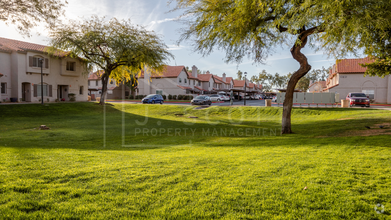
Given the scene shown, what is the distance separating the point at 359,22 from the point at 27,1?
23420 millimetres

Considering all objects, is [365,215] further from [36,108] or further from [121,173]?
[36,108]

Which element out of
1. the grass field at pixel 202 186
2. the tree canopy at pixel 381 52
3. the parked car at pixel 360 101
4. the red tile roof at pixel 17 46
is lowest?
the grass field at pixel 202 186

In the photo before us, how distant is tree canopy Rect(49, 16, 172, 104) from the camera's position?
97.6 ft

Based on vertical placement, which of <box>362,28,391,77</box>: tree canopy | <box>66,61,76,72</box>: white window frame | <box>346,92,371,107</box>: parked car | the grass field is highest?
<box>66,61,76,72</box>: white window frame

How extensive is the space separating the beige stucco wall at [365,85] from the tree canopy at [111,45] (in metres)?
29.4

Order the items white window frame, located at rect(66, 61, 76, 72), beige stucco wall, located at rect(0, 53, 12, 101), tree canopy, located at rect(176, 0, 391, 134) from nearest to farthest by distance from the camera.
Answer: tree canopy, located at rect(176, 0, 391, 134), beige stucco wall, located at rect(0, 53, 12, 101), white window frame, located at rect(66, 61, 76, 72)

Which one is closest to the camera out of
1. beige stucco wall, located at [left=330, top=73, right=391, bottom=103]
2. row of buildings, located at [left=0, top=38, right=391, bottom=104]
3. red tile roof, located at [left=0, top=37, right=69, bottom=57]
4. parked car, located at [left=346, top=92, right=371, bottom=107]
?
parked car, located at [left=346, top=92, right=371, bottom=107]

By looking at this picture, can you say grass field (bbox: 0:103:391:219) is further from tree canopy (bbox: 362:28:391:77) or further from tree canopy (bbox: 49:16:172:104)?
tree canopy (bbox: 49:16:172:104)

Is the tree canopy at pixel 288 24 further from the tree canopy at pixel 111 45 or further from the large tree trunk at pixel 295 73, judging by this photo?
the tree canopy at pixel 111 45

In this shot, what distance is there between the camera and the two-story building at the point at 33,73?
100.0 ft

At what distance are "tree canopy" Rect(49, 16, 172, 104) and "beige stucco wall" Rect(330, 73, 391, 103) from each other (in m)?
29.4

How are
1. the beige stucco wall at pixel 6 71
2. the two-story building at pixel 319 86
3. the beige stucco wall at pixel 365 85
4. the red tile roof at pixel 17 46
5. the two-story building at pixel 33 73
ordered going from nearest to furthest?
the beige stucco wall at pixel 6 71 < the two-story building at pixel 33 73 < the red tile roof at pixel 17 46 < the beige stucco wall at pixel 365 85 < the two-story building at pixel 319 86

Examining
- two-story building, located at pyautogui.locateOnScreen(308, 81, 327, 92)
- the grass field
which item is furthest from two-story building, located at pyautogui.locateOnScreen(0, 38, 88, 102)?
two-story building, located at pyautogui.locateOnScreen(308, 81, 327, 92)

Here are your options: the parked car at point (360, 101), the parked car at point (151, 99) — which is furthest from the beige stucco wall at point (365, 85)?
the parked car at point (151, 99)
